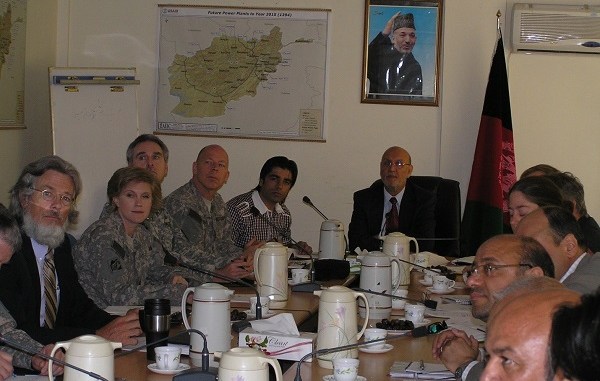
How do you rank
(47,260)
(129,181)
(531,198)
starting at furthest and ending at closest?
(129,181) < (531,198) < (47,260)

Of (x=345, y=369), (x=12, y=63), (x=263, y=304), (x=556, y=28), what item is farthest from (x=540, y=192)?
(x=12, y=63)

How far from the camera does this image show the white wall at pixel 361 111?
6254 millimetres

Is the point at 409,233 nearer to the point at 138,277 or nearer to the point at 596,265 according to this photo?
the point at 138,277

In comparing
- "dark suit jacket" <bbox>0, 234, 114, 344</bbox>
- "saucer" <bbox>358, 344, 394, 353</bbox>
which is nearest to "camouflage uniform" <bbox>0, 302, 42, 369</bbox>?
"dark suit jacket" <bbox>0, 234, 114, 344</bbox>

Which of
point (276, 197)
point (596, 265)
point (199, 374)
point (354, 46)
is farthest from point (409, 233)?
point (199, 374)

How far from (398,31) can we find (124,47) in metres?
1.90

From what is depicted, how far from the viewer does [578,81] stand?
6234 millimetres

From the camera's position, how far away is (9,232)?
270cm

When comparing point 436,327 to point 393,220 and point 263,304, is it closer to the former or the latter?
point 263,304

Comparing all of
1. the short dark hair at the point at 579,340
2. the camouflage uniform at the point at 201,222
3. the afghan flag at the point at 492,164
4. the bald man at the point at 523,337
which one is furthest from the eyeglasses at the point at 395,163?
the short dark hair at the point at 579,340

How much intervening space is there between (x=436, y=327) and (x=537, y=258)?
0.41 meters

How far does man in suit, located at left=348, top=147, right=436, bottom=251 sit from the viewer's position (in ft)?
18.3

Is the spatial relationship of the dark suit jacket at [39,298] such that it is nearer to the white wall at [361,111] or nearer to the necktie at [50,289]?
the necktie at [50,289]

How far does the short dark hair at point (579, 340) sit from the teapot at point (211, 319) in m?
1.46
